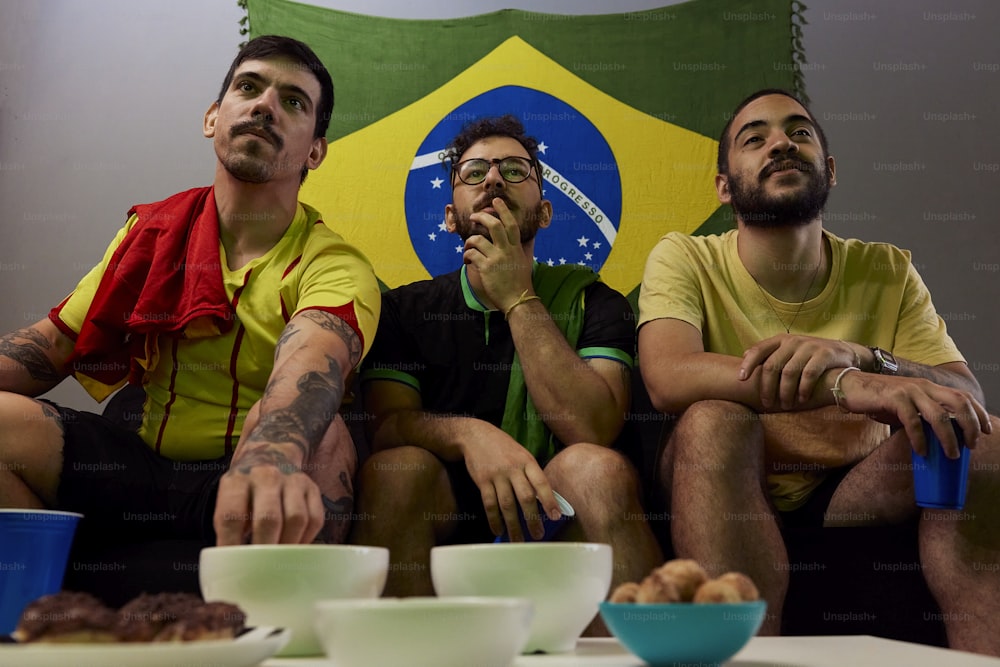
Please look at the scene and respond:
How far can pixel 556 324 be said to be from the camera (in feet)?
5.04

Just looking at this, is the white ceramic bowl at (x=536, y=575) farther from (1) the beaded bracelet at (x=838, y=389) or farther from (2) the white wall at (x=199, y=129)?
(2) the white wall at (x=199, y=129)

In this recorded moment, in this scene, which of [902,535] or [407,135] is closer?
[902,535]

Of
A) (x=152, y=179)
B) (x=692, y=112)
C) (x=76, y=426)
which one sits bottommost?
(x=76, y=426)

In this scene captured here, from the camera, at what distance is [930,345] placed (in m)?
1.50

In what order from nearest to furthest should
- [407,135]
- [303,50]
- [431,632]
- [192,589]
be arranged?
[431,632], [192,589], [303,50], [407,135]

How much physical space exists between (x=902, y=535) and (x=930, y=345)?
0.39 m

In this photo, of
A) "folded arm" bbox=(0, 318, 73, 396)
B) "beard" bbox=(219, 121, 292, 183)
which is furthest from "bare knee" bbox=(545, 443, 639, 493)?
"folded arm" bbox=(0, 318, 73, 396)

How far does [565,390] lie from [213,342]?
54cm

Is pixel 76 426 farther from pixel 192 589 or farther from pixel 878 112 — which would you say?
pixel 878 112

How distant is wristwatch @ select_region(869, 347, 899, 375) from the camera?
1.32 meters

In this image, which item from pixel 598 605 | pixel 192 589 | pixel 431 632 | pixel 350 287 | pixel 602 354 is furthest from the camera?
pixel 602 354

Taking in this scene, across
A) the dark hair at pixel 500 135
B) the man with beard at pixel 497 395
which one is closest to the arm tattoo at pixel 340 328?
the man with beard at pixel 497 395

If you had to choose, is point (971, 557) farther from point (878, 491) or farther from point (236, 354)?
point (236, 354)

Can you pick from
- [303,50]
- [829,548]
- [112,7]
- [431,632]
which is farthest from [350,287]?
[112,7]
